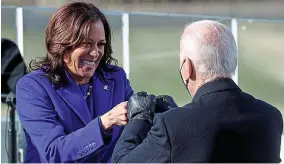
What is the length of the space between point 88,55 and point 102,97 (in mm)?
159

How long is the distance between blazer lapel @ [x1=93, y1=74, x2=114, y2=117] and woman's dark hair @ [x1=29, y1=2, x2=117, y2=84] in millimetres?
122

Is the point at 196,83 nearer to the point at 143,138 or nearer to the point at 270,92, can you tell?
the point at 143,138

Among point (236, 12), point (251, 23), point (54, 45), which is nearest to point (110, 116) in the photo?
point (54, 45)

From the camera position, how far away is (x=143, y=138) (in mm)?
1441

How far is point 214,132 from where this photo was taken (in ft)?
4.31

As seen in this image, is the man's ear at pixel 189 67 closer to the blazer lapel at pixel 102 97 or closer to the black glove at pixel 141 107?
the black glove at pixel 141 107

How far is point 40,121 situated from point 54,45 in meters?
0.25


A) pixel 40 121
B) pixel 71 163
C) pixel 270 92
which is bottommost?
pixel 270 92

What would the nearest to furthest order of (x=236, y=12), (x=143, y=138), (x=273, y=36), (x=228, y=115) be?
(x=228, y=115), (x=143, y=138), (x=273, y=36), (x=236, y=12)

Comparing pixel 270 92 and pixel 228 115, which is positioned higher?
pixel 228 115

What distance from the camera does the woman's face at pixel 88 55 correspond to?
1.77 m

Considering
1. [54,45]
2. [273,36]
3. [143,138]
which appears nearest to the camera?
[143,138]

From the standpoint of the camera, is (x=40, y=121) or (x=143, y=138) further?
(x=40, y=121)

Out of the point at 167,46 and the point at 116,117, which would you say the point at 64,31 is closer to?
the point at 116,117
